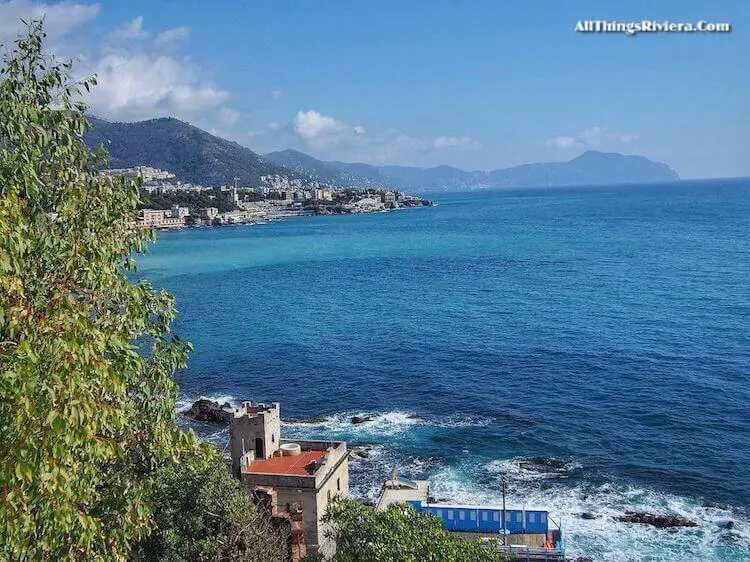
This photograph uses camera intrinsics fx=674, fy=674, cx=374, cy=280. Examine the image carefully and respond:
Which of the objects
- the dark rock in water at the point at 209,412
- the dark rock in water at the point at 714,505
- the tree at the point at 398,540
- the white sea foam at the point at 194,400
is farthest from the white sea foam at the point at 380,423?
the tree at the point at 398,540

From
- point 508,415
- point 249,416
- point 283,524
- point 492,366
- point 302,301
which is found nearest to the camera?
point 283,524

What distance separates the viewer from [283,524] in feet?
82.3

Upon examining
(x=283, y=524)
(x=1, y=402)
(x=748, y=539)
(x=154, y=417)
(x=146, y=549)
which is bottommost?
(x=748, y=539)

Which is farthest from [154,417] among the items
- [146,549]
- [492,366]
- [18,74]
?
[492,366]

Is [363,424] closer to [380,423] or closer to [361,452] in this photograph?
[380,423]

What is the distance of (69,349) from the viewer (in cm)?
919

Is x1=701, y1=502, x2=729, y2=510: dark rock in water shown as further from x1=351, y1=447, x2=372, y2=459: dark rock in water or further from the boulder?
x1=351, y1=447, x2=372, y2=459: dark rock in water

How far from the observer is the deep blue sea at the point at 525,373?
35.6 metres

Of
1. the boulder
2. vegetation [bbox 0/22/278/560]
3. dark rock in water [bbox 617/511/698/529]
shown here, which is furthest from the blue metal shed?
vegetation [bbox 0/22/278/560]

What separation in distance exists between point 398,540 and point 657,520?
20425 millimetres

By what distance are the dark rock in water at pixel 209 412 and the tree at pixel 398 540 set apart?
1079 inches

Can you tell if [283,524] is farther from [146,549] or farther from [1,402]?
[1,402]

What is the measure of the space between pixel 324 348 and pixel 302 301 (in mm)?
23282

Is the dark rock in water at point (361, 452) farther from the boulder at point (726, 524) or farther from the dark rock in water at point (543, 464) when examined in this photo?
the boulder at point (726, 524)
